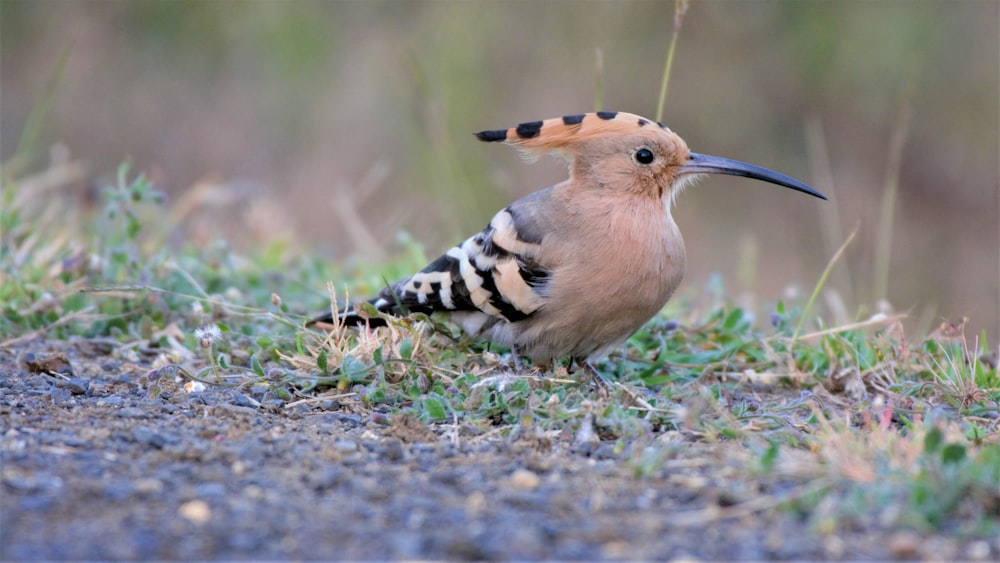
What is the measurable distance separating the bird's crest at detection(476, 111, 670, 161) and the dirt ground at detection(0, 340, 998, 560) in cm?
114

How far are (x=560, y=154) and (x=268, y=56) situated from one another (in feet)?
19.1

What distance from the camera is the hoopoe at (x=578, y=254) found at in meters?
3.20

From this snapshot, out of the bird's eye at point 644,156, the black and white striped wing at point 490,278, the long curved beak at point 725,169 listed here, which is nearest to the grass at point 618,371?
the black and white striped wing at point 490,278

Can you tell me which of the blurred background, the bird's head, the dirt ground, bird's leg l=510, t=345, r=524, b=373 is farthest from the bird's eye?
the blurred background

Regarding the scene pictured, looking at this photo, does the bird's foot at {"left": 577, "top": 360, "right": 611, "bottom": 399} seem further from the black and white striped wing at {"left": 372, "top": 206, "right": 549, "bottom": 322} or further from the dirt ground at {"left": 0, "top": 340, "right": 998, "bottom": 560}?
the dirt ground at {"left": 0, "top": 340, "right": 998, "bottom": 560}

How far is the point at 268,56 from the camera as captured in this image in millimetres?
8922

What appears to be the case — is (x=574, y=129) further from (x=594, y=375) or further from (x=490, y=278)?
(x=594, y=375)

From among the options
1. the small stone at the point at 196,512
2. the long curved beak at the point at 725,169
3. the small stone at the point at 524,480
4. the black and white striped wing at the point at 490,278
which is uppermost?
the long curved beak at the point at 725,169

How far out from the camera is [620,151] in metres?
3.50

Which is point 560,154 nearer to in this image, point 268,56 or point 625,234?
point 625,234

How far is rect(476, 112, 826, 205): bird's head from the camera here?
137 inches

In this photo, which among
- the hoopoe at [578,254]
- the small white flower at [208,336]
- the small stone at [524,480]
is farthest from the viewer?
the hoopoe at [578,254]

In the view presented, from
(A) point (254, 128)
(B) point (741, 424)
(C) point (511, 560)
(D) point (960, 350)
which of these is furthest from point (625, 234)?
(A) point (254, 128)

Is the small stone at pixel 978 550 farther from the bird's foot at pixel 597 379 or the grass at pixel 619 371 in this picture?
the bird's foot at pixel 597 379
